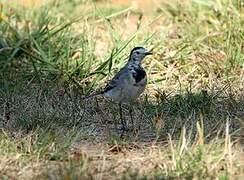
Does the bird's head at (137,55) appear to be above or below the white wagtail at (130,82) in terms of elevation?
above

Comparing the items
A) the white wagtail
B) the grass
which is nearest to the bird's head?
the white wagtail

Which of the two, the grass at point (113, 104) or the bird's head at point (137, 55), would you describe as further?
the bird's head at point (137, 55)

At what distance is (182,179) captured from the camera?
3812 millimetres

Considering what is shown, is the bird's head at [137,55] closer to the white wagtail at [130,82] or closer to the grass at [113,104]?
the white wagtail at [130,82]

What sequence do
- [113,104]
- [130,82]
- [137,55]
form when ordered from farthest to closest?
[113,104], [137,55], [130,82]

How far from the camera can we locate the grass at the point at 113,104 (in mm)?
4031

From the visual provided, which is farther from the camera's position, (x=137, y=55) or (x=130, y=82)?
(x=137, y=55)

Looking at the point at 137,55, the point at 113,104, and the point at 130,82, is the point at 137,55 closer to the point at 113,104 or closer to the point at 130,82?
the point at 130,82

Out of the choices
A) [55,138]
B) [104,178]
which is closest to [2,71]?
[55,138]

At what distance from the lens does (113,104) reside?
5504mm

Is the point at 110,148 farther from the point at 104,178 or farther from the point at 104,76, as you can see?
the point at 104,76

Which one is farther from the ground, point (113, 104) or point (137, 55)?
point (137, 55)

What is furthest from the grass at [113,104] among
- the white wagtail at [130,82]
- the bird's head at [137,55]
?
the bird's head at [137,55]

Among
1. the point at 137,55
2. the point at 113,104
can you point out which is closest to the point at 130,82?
the point at 137,55
